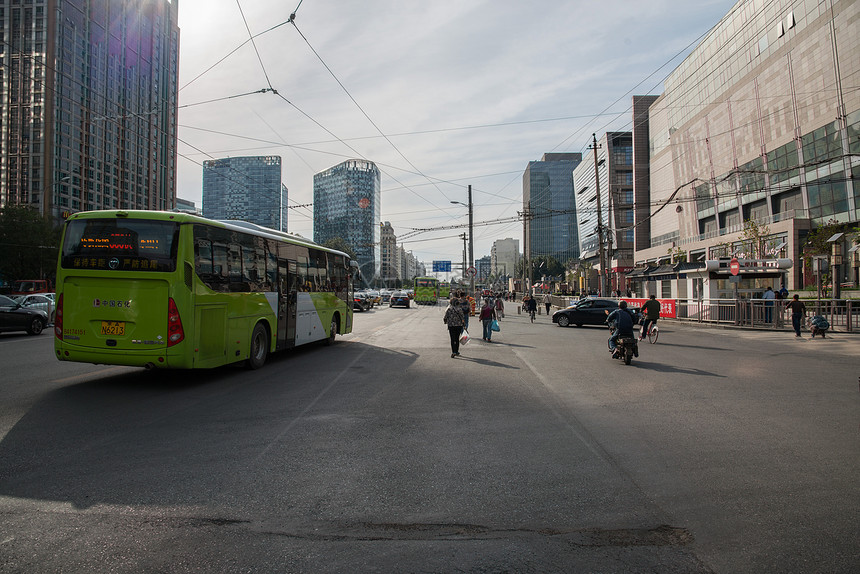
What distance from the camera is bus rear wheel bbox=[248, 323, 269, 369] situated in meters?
11.0

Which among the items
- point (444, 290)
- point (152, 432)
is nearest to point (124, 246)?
point (152, 432)

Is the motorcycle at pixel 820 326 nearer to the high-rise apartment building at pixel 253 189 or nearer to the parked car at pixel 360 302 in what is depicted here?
the parked car at pixel 360 302

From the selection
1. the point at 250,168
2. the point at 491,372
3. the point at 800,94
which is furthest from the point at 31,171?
the point at 800,94

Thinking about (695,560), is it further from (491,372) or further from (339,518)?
(491,372)

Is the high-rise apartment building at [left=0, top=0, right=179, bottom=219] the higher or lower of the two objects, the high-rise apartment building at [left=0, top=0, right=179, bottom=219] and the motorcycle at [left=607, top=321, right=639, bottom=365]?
the higher

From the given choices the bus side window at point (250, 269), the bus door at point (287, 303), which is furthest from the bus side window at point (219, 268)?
the bus door at point (287, 303)

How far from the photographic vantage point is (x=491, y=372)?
36.3 feet

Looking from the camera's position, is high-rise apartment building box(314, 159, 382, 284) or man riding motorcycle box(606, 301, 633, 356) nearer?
man riding motorcycle box(606, 301, 633, 356)

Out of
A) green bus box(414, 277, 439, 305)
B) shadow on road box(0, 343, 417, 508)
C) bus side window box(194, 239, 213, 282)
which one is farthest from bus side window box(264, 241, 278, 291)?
green bus box(414, 277, 439, 305)

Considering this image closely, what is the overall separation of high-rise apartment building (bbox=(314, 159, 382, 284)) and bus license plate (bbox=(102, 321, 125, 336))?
2173 inches

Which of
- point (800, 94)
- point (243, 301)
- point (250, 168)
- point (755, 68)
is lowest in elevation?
point (243, 301)

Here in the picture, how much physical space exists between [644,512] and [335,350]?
1196 cm

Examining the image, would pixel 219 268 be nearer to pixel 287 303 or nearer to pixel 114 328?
pixel 114 328

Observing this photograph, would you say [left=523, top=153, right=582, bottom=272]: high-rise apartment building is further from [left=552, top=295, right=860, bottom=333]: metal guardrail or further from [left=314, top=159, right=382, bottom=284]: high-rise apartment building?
[left=552, top=295, right=860, bottom=333]: metal guardrail
